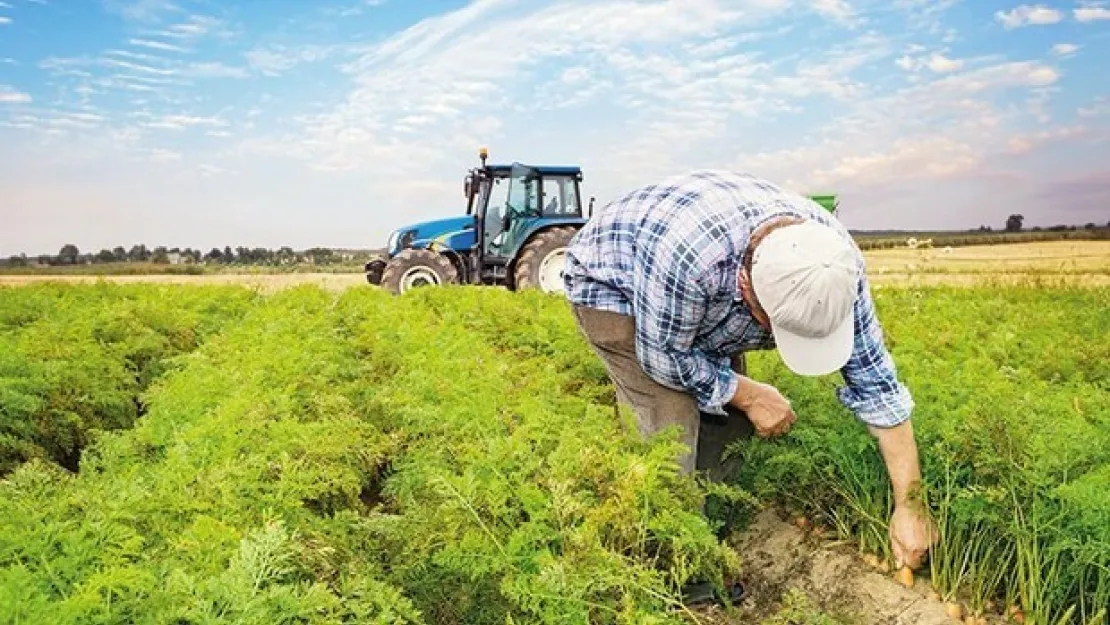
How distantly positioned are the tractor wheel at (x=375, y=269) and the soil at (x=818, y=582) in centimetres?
1524

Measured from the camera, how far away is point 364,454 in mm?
5488

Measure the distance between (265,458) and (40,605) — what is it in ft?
6.37

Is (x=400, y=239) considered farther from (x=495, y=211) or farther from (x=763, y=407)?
(x=763, y=407)

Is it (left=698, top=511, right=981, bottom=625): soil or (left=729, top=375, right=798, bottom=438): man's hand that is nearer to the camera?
(left=698, top=511, right=981, bottom=625): soil

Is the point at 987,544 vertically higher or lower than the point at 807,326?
lower

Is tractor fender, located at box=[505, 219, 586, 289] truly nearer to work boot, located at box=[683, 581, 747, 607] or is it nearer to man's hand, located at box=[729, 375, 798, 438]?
man's hand, located at box=[729, 375, 798, 438]

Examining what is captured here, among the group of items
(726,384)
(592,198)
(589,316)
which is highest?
(592,198)

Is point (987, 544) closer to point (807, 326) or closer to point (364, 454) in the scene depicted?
point (807, 326)

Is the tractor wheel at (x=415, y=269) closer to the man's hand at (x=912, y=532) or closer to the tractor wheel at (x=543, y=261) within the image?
the tractor wheel at (x=543, y=261)

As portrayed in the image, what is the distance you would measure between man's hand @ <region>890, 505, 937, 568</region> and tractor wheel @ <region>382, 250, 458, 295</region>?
44.2ft

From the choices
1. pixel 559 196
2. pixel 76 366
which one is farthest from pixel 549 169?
pixel 76 366

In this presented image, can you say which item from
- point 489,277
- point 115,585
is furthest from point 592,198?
point 115,585

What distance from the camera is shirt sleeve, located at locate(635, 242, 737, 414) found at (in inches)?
167

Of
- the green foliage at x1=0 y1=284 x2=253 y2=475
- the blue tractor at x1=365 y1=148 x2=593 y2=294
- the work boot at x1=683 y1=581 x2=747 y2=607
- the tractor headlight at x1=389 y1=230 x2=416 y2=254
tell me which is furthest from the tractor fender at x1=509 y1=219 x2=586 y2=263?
the work boot at x1=683 y1=581 x2=747 y2=607
